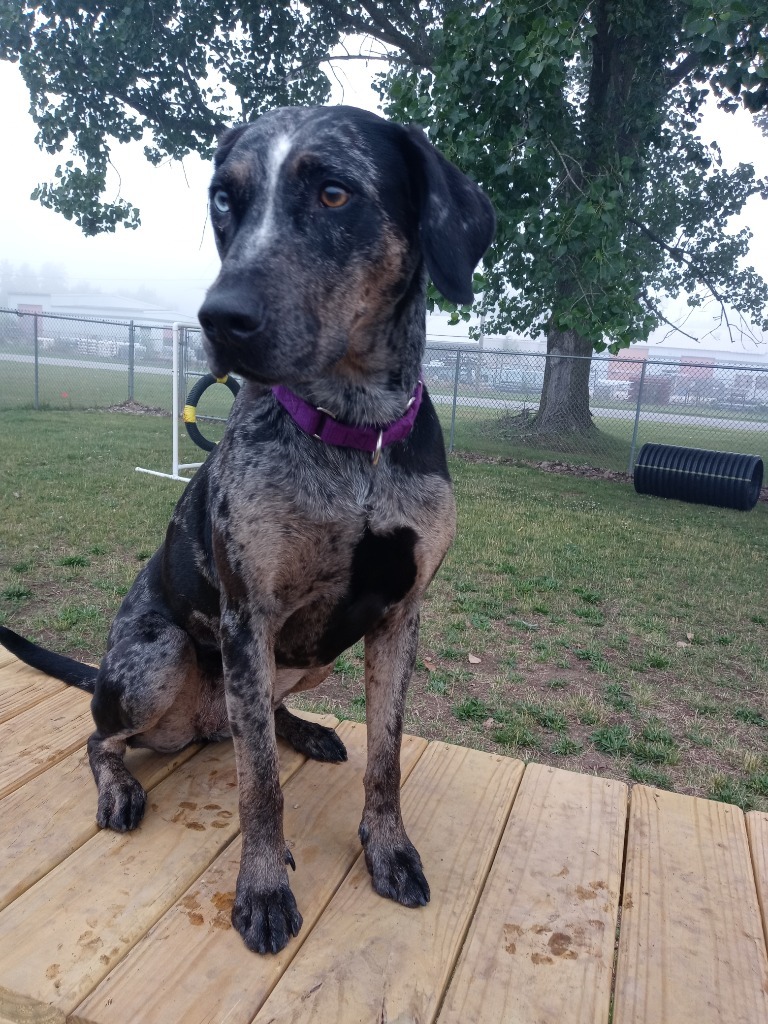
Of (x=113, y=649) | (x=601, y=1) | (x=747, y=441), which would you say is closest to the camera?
(x=113, y=649)

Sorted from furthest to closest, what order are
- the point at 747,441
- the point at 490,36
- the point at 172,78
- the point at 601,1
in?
the point at 747,441
the point at 172,78
the point at 601,1
the point at 490,36

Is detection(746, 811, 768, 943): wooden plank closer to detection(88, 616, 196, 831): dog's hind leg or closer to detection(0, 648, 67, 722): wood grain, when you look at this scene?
detection(88, 616, 196, 831): dog's hind leg

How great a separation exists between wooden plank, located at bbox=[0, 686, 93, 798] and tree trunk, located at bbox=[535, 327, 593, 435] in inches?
488

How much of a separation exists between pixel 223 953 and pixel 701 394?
15.1m

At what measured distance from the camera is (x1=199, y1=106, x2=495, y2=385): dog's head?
5.50 feet

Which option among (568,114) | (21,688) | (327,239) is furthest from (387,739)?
(568,114)

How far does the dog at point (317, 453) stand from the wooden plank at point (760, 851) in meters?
0.96

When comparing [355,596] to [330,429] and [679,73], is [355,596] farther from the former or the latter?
[679,73]

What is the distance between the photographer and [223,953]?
1758mm

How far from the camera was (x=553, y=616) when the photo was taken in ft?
18.3

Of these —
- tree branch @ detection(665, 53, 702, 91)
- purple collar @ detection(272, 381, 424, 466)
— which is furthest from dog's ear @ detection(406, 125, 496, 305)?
tree branch @ detection(665, 53, 702, 91)

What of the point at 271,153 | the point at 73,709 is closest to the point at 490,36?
the point at 271,153

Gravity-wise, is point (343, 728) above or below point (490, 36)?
below

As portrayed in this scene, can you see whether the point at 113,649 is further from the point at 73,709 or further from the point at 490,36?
the point at 490,36
